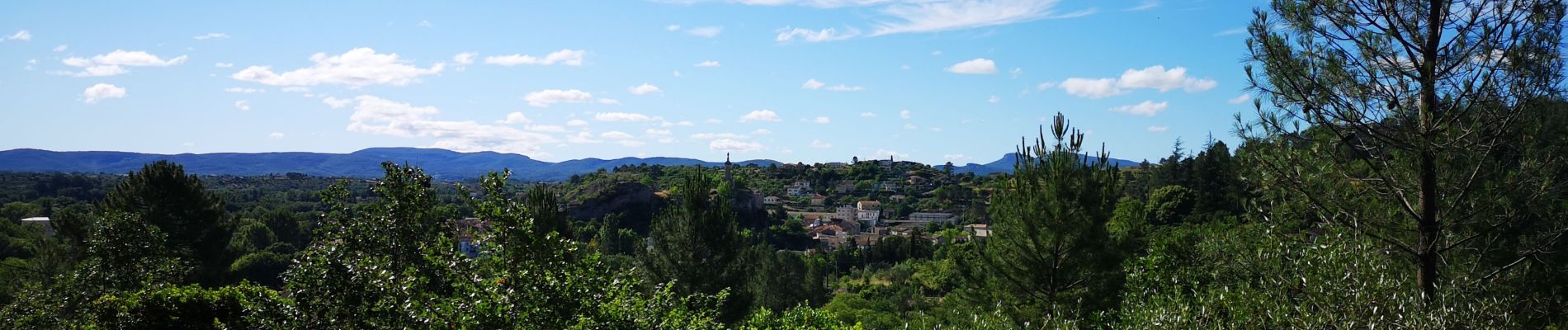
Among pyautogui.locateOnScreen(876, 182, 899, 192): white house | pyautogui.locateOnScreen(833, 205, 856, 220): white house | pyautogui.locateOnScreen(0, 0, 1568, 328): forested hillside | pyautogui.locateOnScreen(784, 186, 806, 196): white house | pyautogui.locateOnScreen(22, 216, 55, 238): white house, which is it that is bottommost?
pyautogui.locateOnScreen(833, 205, 856, 220): white house

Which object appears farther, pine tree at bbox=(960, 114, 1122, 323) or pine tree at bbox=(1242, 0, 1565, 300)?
pine tree at bbox=(960, 114, 1122, 323)

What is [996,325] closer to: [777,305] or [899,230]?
[777,305]

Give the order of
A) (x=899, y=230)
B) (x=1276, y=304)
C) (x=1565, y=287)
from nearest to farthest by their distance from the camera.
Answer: (x=1276, y=304), (x=1565, y=287), (x=899, y=230)

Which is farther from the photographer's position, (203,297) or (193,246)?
(193,246)

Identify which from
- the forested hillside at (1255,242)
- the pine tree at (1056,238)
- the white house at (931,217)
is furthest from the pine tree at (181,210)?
the white house at (931,217)

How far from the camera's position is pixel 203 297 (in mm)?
10438

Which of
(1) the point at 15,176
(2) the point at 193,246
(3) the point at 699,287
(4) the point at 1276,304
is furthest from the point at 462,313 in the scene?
(1) the point at 15,176

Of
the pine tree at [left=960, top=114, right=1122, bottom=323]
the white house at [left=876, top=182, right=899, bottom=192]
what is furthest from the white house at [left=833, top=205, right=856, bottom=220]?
the pine tree at [left=960, top=114, right=1122, bottom=323]

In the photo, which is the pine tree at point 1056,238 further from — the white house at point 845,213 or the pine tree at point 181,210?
the white house at point 845,213

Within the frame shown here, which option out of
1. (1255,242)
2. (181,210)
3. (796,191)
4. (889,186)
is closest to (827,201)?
(796,191)

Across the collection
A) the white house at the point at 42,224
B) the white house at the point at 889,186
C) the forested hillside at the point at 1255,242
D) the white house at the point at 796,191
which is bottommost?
the white house at the point at 42,224

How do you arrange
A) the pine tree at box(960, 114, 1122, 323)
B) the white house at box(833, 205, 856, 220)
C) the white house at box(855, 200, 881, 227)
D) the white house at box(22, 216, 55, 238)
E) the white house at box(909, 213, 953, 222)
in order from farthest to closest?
the white house at box(833, 205, 856, 220), the white house at box(855, 200, 881, 227), the white house at box(909, 213, 953, 222), the white house at box(22, 216, 55, 238), the pine tree at box(960, 114, 1122, 323)

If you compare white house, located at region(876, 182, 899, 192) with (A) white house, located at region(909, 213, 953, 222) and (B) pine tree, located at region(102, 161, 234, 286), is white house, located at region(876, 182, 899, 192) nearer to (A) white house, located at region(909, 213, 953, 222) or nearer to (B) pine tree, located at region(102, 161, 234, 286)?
(A) white house, located at region(909, 213, 953, 222)

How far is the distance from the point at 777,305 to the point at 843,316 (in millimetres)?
7193
